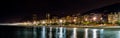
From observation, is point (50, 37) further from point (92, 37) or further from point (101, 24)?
point (101, 24)

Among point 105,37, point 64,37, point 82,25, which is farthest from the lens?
point 82,25

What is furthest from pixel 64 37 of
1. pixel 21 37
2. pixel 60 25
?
pixel 60 25

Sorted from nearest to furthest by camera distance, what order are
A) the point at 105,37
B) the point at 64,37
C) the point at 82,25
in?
the point at 64,37 < the point at 105,37 < the point at 82,25

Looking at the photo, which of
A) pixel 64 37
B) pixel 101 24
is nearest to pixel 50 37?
pixel 64 37

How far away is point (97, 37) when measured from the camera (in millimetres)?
49156

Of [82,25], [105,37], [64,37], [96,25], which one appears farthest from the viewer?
[82,25]

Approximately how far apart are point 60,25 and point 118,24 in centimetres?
1184

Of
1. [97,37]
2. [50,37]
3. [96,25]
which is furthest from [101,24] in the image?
[50,37]

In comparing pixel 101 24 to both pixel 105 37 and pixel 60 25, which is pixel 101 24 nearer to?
pixel 105 37

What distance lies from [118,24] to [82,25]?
7.58 meters

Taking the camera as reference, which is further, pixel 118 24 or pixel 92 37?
pixel 118 24

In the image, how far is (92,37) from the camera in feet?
159

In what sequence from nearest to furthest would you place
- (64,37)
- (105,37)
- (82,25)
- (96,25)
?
1. (64,37)
2. (105,37)
3. (96,25)
4. (82,25)

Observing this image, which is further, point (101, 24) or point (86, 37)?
point (101, 24)
